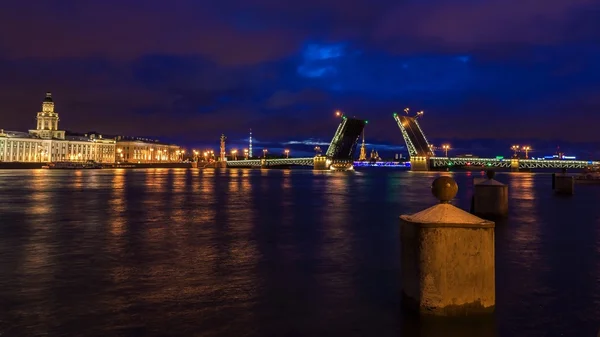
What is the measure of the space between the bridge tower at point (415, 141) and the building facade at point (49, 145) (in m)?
84.6

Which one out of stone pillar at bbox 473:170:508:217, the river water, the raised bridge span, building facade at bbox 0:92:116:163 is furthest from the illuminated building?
the river water

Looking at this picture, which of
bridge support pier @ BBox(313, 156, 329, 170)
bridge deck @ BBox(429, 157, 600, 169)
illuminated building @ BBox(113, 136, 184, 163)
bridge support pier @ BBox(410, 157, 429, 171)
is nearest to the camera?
bridge support pier @ BBox(410, 157, 429, 171)

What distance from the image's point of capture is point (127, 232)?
12570 mm

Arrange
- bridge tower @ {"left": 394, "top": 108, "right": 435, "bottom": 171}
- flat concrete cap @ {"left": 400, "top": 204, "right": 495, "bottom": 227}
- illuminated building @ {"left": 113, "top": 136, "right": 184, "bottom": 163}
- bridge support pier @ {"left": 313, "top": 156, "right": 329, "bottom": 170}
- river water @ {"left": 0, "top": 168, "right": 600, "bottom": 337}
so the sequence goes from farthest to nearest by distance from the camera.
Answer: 1. illuminated building @ {"left": 113, "top": 136, "right": 184, "bottom": 163}
2. bridge support pier @ {"left": 313, "top": 156, "right": 329, "bottom": 170}
3. bridge tower @ {"left": 394, "top": 108, "right": 435, "bottom": 171}
4. river water @ {"left": 0, "top": 168, "right": 600, "bottom": 337}
5. flat concrete cap @ {"left": 400, "top": 204, "right": 495, "bottom": 227}

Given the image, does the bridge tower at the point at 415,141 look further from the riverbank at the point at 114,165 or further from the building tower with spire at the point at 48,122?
the building tower with spire at the point at 48,122

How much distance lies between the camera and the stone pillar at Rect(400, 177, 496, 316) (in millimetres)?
5152

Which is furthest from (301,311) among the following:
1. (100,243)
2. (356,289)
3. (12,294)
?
(100,243)

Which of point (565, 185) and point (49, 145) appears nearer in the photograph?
point (565, 185)

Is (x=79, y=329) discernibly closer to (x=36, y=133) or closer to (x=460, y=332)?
(x=460, y=332)

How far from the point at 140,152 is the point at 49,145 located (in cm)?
3061

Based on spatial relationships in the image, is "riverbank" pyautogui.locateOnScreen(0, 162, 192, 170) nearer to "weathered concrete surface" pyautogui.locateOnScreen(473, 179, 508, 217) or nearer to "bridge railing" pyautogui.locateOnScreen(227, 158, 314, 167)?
"bridge railing" pyautogui.locateOnScreen(227, 158, 314, 167)

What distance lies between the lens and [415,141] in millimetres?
126312

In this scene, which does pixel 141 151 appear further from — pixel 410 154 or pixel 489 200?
pixel 489 200

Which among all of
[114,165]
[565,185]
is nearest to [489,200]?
[565,185]
